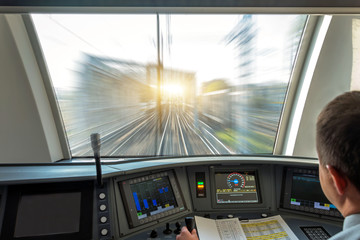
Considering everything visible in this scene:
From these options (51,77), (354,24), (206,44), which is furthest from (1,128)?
(354,24)

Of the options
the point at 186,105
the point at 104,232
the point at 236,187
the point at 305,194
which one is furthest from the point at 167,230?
the point at 186,105

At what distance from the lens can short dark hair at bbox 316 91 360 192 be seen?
61 centimetres

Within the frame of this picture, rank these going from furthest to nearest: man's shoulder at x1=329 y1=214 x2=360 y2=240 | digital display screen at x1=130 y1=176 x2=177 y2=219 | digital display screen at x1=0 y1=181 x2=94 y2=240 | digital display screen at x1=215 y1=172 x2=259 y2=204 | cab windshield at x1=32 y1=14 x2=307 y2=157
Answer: cab windshield at x1=32 y1=14 x2=307 y2=157
digital display screen at x1=215 y1=172 x2=259 y2=204
digital display screen at x1=130 y1=176 x2=177 y2=219
digital display screen at x1=0 y1=181 x2=94 y2=240
man's shoulder at x1=329 y1=214 x2=360 y2=240

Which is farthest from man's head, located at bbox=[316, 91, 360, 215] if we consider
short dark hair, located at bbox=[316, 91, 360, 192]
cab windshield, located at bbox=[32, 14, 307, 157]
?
cab windshield, located at bbox=[32, 14, 307, 157]

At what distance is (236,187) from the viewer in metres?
1.63

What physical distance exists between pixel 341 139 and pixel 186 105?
2675 mm

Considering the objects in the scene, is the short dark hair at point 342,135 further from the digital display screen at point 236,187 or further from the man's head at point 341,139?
the digital display screen at point 236,187

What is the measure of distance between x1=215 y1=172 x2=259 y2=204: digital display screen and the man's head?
931mm

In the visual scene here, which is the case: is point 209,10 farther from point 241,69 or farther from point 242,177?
point 241,69

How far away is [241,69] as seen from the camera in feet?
10.2

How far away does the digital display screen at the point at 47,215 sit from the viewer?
1.16 meters

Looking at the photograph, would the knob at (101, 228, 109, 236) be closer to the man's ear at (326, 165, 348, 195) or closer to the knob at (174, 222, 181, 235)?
the knob at (174, 222, 181, 235)

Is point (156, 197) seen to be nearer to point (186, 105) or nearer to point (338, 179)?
point (338, 179)

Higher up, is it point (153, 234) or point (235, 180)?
point (235, 180)
